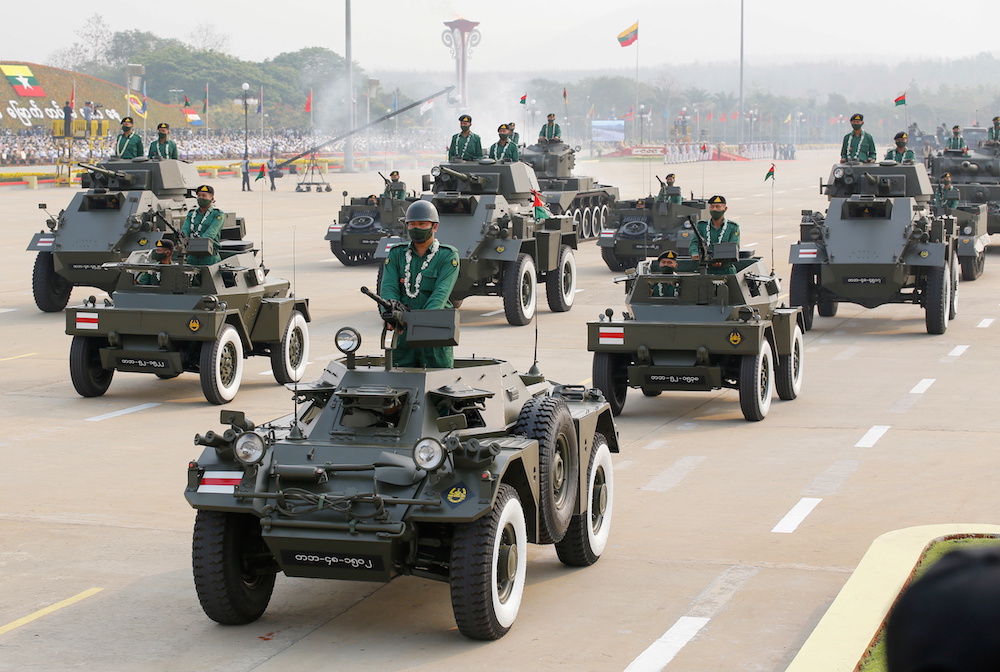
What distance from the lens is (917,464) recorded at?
Result: 11.9 meters

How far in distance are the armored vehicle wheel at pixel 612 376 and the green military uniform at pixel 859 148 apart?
10.1 metres

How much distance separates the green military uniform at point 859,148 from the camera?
75.7ft

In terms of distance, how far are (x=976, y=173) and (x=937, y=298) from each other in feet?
48.0

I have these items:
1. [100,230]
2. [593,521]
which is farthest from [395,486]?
[100,230]

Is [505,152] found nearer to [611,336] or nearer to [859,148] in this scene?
[859,148]

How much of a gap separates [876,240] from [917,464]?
9.23 meters

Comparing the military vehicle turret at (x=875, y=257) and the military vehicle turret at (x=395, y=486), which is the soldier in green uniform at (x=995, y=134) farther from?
the military vehicle turret at (x=395, y=486)

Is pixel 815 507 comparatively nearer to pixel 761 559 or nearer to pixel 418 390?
pixel 761 559

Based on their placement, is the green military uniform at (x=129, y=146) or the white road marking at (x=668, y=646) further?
the green military uniform at (x=129, y=146)

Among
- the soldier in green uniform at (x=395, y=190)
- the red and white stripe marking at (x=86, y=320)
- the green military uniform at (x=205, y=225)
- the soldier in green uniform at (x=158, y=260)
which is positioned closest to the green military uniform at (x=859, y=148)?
the soldier in green uniform at (x=395, y=190)

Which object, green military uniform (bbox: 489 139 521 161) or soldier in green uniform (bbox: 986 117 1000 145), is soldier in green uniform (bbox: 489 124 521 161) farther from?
soldier in green uniform (bbox: 986 117 1000 145)

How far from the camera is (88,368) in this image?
50.7 ft

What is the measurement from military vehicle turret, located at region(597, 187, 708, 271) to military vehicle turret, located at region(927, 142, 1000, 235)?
6.48 m

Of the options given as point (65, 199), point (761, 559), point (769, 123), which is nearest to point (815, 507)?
point (761, 559)
